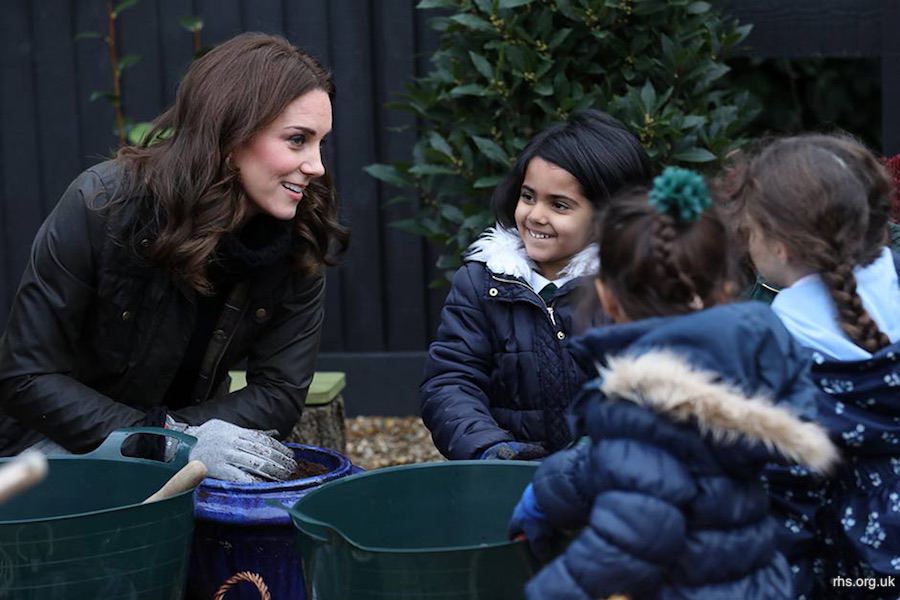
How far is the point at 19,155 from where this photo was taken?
5.46m

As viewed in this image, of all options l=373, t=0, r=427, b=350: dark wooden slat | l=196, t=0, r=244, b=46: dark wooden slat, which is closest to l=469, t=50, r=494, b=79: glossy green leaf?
l=373, t=0, r=427, b=350: dark wooden slat

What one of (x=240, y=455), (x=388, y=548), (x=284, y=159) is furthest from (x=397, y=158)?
(x=388, y=548)

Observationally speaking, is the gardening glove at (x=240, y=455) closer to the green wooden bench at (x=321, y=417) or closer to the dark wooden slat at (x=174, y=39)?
the green wooden bench at (x=321, y=417)

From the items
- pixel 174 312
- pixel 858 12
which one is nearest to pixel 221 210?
pixel 174 312

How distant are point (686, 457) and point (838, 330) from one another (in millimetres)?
509

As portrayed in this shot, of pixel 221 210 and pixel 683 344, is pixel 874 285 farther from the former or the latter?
pixel 221 210

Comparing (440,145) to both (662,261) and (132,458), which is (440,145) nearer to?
(132,458)

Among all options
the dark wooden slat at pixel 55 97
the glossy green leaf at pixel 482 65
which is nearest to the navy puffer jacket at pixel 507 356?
the glossy green leaf at pixel 482 65

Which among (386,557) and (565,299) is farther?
(565,299)

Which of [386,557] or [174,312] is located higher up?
[174,312]

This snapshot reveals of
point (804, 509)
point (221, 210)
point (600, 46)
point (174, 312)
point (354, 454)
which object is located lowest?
point (354, 454)

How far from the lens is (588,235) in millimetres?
3018

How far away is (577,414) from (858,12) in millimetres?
3057

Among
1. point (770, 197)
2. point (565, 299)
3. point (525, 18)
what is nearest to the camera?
point (770, 197)
